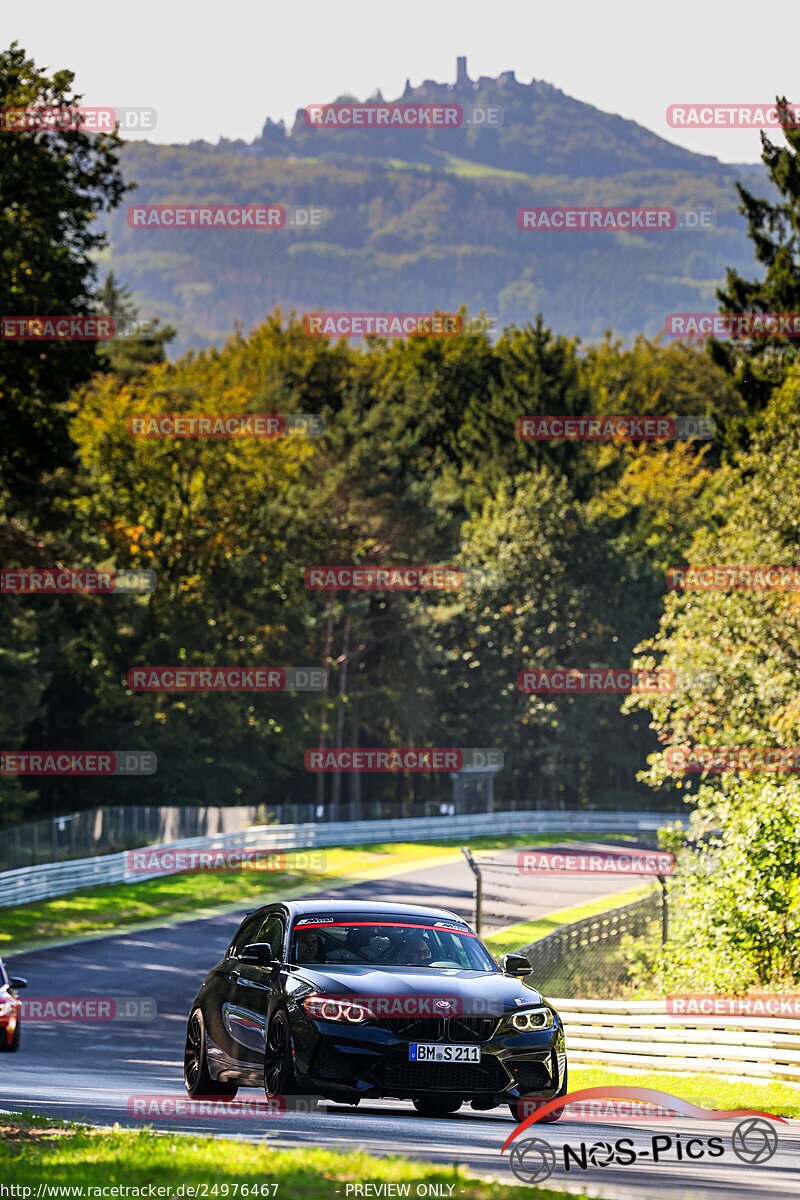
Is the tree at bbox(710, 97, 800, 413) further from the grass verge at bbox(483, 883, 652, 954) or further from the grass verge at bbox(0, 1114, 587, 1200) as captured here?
the grass verge at bbox(0, 1114, 587, 1200)

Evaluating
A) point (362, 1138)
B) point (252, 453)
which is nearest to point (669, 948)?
point (362, 1138)

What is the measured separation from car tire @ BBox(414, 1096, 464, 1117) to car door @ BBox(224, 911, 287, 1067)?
3.61ft

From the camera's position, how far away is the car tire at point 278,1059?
931 cm

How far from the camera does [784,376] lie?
35.5m

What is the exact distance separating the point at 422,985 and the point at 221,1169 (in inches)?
90.5

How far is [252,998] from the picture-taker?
A: 1020 cm

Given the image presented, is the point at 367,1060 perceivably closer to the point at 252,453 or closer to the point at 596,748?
the point at 252,453

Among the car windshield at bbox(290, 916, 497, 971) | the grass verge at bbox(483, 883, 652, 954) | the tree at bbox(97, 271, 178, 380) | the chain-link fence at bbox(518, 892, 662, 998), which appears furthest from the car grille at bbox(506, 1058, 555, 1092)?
the tree at bbox(97, 271, 178, 380)

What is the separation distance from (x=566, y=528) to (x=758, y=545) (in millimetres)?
45318

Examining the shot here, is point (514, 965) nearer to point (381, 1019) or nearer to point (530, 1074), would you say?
point (530, 1074)

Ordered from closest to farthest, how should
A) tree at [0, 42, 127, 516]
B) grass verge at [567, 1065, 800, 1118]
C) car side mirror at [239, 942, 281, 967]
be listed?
car side mirror at [239, 942, 281, 967] → grass verge at [567, 1065, 800, 1118] → tree at [0, 42, 127, 516]

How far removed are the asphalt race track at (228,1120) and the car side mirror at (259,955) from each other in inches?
41.4

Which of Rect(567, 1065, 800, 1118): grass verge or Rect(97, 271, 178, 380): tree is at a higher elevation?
Rect(97, 271, 178, 380): tree

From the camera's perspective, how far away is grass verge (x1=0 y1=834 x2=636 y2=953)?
34.0 m
